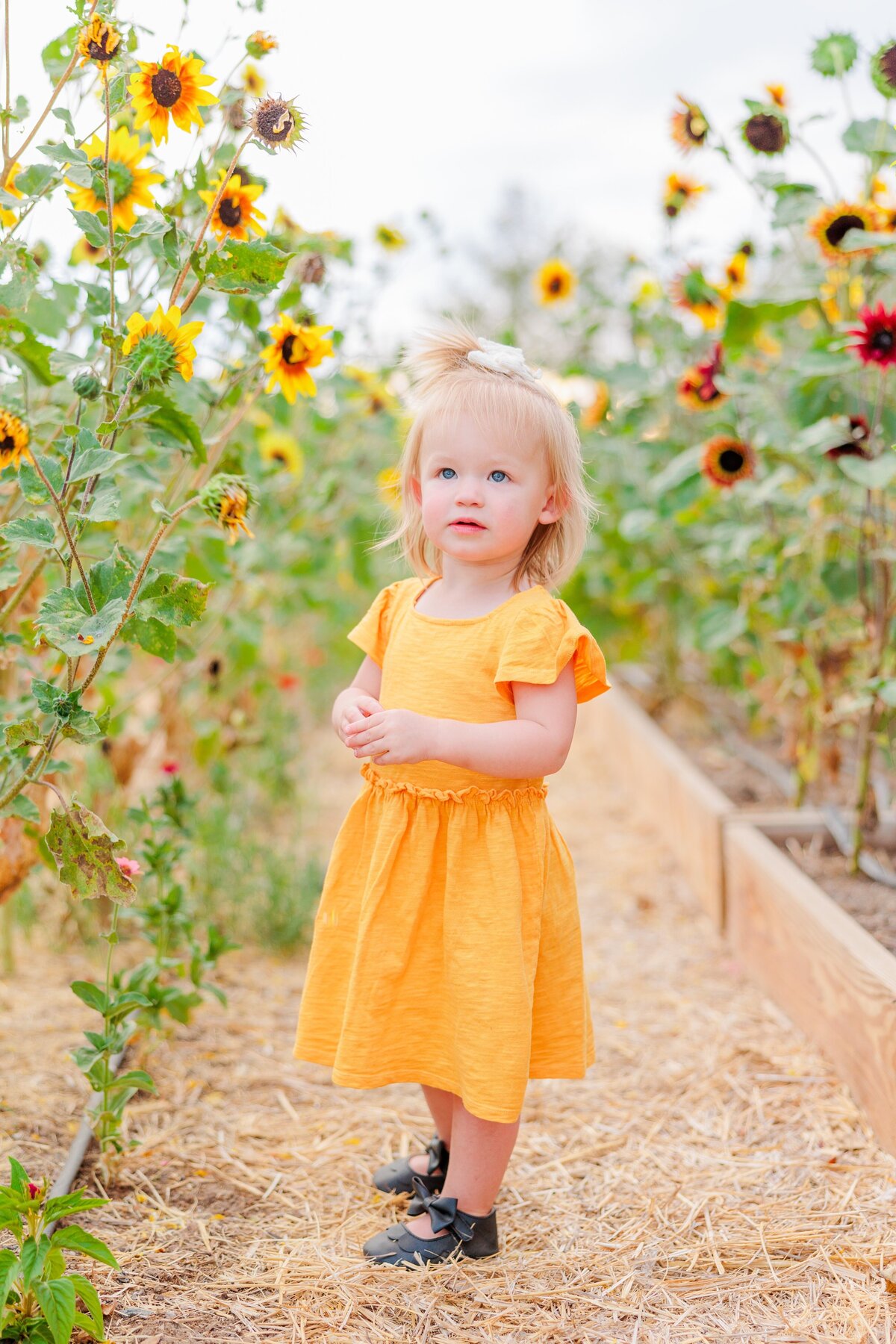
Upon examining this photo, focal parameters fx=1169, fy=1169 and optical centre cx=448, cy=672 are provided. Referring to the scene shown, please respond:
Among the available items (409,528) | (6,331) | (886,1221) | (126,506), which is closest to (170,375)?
(6,331)

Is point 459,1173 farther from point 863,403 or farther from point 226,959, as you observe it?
point 863,403

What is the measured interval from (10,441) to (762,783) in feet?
8.00

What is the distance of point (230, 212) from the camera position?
4.83 feet

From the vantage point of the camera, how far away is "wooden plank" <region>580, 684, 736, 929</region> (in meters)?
2.74

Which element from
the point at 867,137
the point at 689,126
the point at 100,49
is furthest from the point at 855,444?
the point at 100,49

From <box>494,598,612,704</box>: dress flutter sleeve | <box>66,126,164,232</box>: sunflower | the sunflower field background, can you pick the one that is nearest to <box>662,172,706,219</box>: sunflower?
the sunflower field background

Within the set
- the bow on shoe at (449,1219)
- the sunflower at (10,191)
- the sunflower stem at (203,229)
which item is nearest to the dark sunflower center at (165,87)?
the sunflower stem at (203,229)

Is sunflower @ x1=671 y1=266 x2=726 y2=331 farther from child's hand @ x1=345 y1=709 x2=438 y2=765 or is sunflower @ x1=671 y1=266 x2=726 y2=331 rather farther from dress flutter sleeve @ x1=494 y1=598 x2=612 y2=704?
child's hand @ x1=345 y1=709 x2=438 y2=765

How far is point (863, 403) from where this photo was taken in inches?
88.4

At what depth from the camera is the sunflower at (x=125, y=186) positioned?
1576mm

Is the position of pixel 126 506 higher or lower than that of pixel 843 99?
lower

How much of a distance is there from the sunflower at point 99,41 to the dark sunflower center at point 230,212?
9.4 inches

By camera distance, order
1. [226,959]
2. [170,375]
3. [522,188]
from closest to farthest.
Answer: [170,375] < [226,959] < [522,188]

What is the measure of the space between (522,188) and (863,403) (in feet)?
26.4
